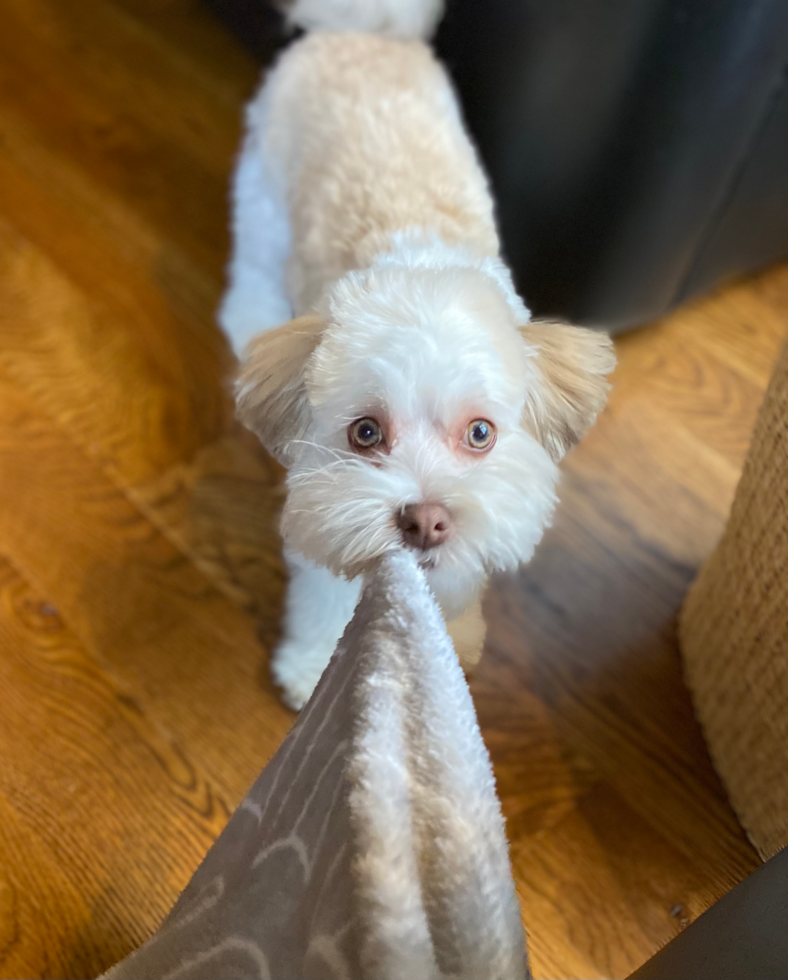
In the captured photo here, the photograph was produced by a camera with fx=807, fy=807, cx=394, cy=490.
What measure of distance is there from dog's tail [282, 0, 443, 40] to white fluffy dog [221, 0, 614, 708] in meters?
0.17

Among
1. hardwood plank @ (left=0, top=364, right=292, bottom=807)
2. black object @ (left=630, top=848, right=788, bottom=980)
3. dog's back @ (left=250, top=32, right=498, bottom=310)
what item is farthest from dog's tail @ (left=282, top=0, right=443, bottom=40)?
black object @ (left=630, top=848, right=788, bottom=980)

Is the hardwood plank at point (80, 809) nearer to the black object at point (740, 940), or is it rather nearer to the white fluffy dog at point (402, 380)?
the white fluffy dog at point (402, 380)

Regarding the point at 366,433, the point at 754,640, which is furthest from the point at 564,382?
the point at 754,640

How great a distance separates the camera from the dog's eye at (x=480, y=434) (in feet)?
2.79

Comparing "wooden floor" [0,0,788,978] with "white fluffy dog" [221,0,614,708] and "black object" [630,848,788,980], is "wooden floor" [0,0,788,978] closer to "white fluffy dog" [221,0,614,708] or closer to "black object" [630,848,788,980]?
"white fluffy dog" [221,0,614,708]

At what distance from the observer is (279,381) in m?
0.89

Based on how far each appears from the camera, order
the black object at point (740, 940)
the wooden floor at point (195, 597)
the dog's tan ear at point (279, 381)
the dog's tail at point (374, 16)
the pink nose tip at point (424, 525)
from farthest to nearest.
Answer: the dog's tail at point (374, 16) → the wooden floor at point (195, 597) → the dog's tan ear at point (279, 381) → the pink nose tip at point (424, 525) → the black object at point (740, 940)

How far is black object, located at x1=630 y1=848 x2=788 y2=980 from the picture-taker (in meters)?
0.52

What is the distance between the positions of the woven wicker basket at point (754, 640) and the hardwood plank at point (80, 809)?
693mm

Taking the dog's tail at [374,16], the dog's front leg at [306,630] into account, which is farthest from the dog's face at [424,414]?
the dog's tail at [374,16]

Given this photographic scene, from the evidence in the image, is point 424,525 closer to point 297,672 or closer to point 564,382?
point 564,382

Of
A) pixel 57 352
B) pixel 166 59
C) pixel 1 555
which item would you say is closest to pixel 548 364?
pixel 1 555

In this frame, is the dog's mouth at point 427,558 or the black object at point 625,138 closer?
the dog's mouth at point 427,558

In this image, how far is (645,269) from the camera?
4.68 feet
